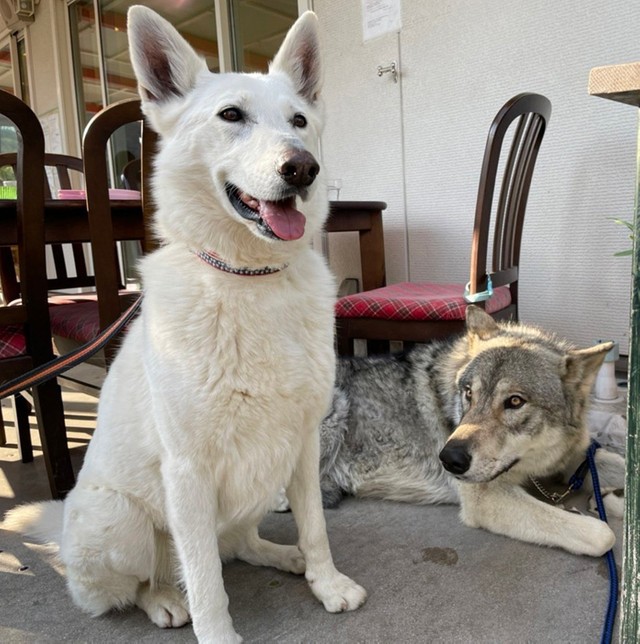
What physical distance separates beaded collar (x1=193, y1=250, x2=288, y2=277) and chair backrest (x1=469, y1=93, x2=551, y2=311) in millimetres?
1032

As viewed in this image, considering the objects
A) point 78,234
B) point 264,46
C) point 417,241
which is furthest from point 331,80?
point 78,234

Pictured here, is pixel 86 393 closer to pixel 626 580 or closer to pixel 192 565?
pixel 192 565

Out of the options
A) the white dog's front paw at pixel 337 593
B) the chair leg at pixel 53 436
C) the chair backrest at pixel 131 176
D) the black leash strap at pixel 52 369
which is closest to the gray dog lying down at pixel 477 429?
the white dog's front paw at pixel 337 593

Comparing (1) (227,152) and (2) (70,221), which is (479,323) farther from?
→ (2) (70,221)

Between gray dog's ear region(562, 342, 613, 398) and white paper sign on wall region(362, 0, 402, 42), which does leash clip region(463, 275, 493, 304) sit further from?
white paper sign on wall region(362, 0, 402, 42)

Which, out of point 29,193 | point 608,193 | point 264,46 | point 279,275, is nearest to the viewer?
point 279,275

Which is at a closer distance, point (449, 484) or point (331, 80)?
point (449, 484)

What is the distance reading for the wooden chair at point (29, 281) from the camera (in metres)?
1.72

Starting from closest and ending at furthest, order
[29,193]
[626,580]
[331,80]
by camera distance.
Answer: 1. [626,580]
2. [29,193]
3. [331,80]

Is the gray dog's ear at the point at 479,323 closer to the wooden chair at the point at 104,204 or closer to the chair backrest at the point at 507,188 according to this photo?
the chair backrest at the point at 507,188

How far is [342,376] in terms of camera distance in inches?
80.7

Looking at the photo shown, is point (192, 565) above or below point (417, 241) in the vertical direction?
below

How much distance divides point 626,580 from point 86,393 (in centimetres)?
336

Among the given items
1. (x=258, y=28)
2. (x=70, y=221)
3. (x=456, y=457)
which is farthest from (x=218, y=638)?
(x=258, y=28)
